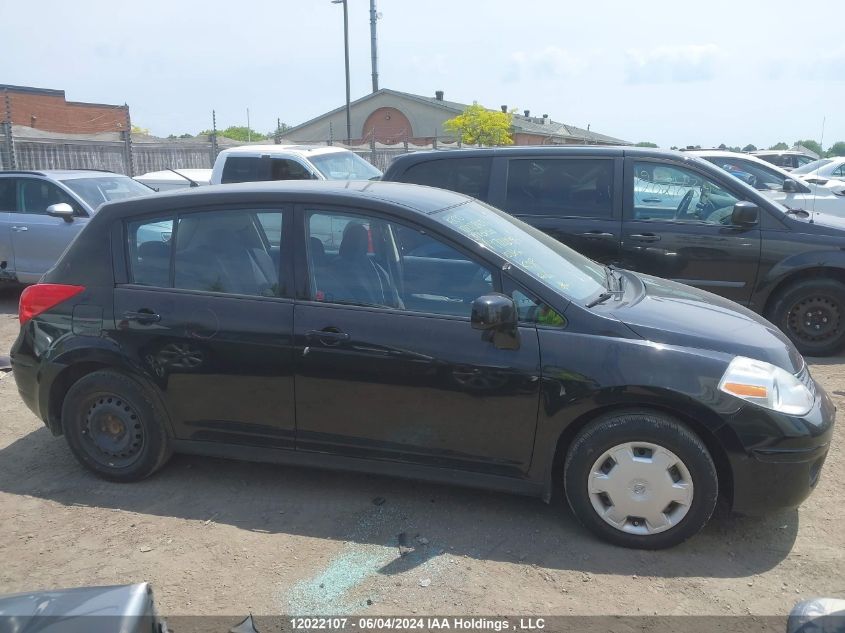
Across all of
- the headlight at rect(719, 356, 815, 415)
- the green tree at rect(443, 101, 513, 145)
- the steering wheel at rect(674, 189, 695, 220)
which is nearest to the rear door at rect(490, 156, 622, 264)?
the steering wheel at rect(674, 189, 695, 220)

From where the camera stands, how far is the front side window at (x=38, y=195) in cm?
945

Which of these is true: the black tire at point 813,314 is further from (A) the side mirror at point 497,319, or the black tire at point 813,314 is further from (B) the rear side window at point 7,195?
(B) the rear side window at point 7,195

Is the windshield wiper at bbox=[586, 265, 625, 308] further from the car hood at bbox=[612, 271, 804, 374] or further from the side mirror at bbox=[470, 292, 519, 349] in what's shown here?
the side mirror at bbox=[470, 292, 519, 349]

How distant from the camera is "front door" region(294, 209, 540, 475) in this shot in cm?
379

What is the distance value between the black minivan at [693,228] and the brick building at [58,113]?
3914cm

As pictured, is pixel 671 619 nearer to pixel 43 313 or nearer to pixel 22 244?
pixel 43 313

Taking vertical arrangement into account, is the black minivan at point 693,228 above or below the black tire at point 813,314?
above

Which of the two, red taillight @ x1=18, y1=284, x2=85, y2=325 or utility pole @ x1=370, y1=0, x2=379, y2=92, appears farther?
utility pole @ x1=370, y1=0, x2=379, y2=92

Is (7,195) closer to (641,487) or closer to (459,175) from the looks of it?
(459,175)

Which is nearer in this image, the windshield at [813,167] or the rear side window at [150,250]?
the rear side window at [150,250]

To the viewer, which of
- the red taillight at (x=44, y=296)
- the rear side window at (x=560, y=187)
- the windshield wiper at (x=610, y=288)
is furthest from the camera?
the rear side window at (x=560, y=187)

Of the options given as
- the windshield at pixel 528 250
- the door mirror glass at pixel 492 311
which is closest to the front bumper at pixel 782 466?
the windshield at pixel 528 250

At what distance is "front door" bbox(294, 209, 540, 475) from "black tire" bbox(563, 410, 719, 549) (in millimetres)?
262

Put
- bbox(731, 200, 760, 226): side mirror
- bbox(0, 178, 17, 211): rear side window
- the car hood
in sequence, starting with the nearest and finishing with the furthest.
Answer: the car hood, bbox(731, 200, 760, 226): side mirror, bbox(0, 178, 17, 211): rear side window
